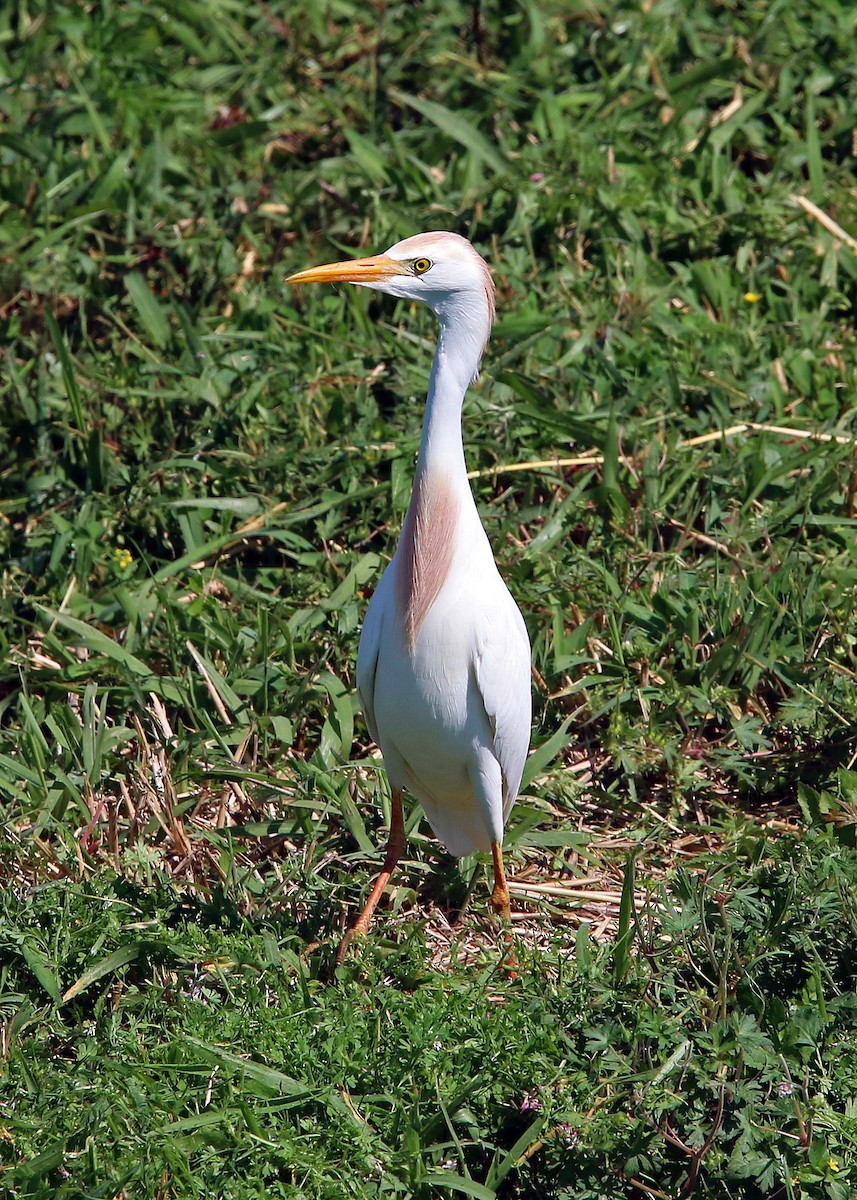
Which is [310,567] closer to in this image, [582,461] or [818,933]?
[582,461]

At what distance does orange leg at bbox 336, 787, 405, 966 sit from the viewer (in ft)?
11.2

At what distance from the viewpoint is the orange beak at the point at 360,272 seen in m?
3.15

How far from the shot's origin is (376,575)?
4.34 meters

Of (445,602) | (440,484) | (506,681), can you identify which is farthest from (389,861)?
(440,484)

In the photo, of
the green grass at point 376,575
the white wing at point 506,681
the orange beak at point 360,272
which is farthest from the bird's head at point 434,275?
the green grass at point 376,575

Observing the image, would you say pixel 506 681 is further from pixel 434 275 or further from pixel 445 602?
pixel 434 275

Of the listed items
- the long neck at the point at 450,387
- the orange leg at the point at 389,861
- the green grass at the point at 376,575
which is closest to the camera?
the green grass at the point at 376,575

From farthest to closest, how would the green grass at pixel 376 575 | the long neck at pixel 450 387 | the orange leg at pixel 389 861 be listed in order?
the orange leg at pixel 389 861, the long neck at pixel 450 387, the green grass at pixel 376 575

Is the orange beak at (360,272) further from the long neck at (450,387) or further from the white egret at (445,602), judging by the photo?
the long neck at (450,387)

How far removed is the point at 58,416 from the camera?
190 inches

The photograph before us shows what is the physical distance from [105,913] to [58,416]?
2.21m

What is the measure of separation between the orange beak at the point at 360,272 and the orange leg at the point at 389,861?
50.1 inches

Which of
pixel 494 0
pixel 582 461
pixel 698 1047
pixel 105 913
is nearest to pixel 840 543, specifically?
pixel 582 461

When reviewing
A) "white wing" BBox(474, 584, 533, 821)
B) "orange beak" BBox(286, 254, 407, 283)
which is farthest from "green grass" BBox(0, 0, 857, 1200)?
"orange beak" BBox(286, 254, 407, 283)
